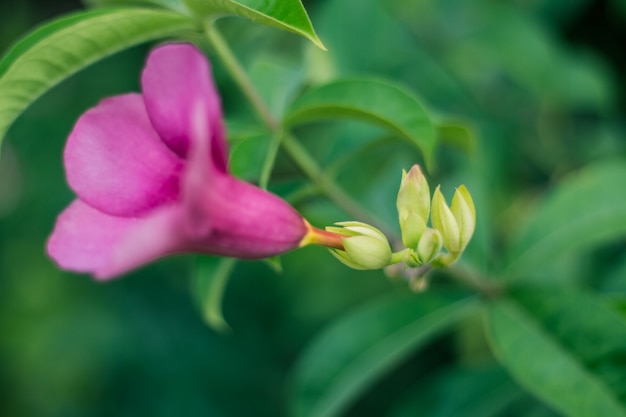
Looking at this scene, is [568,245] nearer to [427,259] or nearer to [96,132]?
[427,259]

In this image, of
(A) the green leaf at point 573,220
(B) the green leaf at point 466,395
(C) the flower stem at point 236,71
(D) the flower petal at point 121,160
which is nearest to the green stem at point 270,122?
(C) the flower stem at point 236,71

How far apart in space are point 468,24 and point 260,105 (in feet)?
4.48

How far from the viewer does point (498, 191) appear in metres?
2.45

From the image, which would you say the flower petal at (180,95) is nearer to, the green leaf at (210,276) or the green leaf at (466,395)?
the green leaf at (210,276)

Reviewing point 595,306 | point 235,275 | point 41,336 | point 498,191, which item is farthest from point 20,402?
point 595,306

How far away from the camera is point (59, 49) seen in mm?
964

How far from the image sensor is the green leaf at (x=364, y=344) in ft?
4.80

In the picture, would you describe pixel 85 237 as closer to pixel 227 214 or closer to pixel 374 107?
pixel 227 214

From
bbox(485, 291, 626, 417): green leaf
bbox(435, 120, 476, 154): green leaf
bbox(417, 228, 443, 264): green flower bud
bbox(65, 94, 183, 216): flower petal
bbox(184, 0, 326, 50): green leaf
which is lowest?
bbox(485, 291, 626, 417): green leaf

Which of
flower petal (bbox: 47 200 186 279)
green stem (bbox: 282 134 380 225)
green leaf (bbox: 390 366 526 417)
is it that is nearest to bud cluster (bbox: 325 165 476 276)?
flower petal (bbox: 47 200 186 279)

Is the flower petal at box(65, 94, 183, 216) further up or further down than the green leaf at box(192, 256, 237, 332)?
further up

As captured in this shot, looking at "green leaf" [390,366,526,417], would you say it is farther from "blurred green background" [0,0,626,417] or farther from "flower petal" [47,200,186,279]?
"flower petal" [47,200,186,279]

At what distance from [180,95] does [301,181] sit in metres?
0.50

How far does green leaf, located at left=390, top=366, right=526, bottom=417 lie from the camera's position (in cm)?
165
